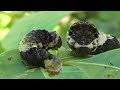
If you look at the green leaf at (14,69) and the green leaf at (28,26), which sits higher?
the green leaf at (28,26)

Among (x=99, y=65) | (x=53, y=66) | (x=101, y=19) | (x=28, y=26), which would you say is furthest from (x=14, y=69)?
(x=101, y=19)

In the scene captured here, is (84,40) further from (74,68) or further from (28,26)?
(28,26)

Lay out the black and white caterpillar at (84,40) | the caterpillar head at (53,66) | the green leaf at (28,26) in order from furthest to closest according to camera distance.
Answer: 1. the green leaf at (28,26)
2. the black and white caterpillar at (84,40)
3. the caterpillar head at (53,66)

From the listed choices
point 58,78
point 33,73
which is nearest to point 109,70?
point 58,78

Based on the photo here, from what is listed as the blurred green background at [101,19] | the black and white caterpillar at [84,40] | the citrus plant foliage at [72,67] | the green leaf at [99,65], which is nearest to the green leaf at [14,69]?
the citrus plant foliage at [72,67]

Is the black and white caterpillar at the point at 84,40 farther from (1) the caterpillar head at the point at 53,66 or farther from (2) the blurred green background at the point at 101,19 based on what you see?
(2) the blurred green background at the point at 101,19

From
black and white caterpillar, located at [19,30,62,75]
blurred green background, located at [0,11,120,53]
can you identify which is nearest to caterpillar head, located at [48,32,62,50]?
black and white caterpillar, located at [19,30,62,75]

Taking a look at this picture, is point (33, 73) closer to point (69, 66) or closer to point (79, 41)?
point (69, 66)

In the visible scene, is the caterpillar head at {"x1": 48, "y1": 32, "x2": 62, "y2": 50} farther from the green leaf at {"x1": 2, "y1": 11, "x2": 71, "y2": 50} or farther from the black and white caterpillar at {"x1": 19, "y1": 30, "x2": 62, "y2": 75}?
the green leaf at {"x1": 2, "y1": 11, "x2": 71, "y2": 50}
